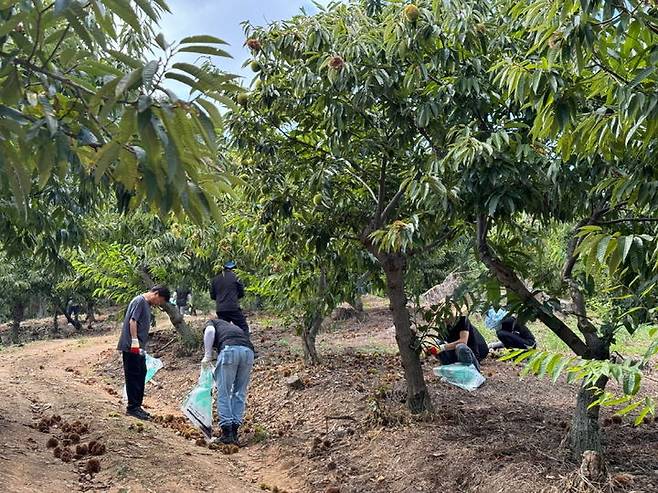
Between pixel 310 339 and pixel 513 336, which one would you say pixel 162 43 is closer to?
pixel 310 339

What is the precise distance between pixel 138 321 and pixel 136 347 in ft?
1.05

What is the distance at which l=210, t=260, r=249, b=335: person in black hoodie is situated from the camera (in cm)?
716

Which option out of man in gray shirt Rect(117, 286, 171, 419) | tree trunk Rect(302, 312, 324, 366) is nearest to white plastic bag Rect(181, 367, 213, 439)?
man in gray shirt Rect(117, 286, 171, 419)

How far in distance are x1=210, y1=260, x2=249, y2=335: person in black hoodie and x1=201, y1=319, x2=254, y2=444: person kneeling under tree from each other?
55 cm

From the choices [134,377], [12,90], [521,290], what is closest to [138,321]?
[134,377]

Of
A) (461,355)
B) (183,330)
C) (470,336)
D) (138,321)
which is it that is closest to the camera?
(138,321)

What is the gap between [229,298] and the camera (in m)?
7.24

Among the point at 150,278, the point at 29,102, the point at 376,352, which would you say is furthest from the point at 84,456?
the point at 150,278

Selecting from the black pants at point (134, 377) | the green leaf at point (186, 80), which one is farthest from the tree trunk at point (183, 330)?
the green leaf at point (186, 80)

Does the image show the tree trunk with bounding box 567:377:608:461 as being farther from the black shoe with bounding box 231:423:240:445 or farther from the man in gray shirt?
the man in gray shirt

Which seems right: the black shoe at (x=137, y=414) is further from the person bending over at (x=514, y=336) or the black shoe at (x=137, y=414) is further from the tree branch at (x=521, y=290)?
the person bending over at (x=514, y=336)

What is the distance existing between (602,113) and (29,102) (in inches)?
109

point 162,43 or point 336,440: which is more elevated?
point 162,43

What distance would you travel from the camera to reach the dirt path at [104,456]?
4.39 m
